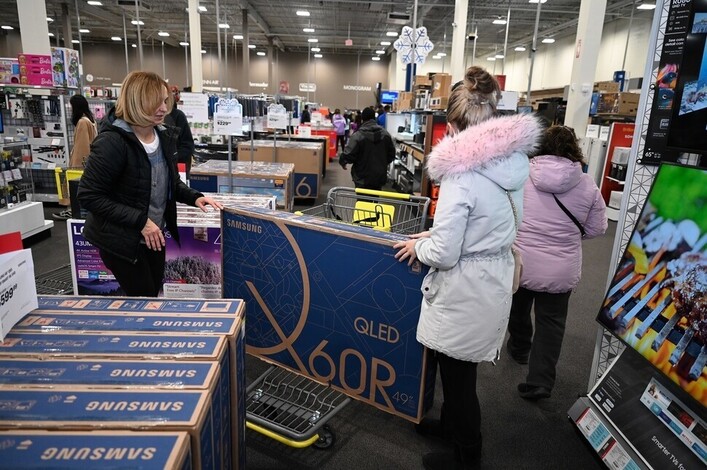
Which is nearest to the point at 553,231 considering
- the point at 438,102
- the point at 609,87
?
the point at 438,102

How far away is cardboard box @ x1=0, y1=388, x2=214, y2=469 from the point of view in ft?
3.22

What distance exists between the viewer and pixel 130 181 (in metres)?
2.17

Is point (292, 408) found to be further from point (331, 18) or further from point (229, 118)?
point (331, 18)

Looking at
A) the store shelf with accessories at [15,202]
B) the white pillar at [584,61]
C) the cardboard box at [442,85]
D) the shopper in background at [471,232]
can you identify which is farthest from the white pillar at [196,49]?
the shopper in background at [471,232]

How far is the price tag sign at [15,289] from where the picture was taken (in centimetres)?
131

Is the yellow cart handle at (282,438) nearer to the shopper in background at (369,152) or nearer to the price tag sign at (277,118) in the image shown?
the shopper in background at (369,152)

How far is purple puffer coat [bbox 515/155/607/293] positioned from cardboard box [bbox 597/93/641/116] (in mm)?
8228

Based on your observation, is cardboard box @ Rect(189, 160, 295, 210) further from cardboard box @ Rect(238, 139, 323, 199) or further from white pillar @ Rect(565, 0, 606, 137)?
white pillar @ Rect(565, 0, 606, 137)

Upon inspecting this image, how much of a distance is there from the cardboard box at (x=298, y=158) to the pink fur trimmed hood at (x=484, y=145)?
6122 millimetres

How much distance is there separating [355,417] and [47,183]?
7282 millimetres

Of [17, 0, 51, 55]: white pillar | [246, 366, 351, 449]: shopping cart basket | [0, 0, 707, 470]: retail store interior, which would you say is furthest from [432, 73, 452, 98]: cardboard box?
[17, 0, 51, 55]: white pillar

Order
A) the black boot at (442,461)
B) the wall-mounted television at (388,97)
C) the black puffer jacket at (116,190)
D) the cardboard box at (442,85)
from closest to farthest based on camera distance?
the black puffer jacket at (116,190)
the black boot at (442,461)
the cardboard box at (442,85)
the wall-mounted television at (388,97)

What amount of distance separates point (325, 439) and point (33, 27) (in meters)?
9.70

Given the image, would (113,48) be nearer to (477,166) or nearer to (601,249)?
(601,249)
